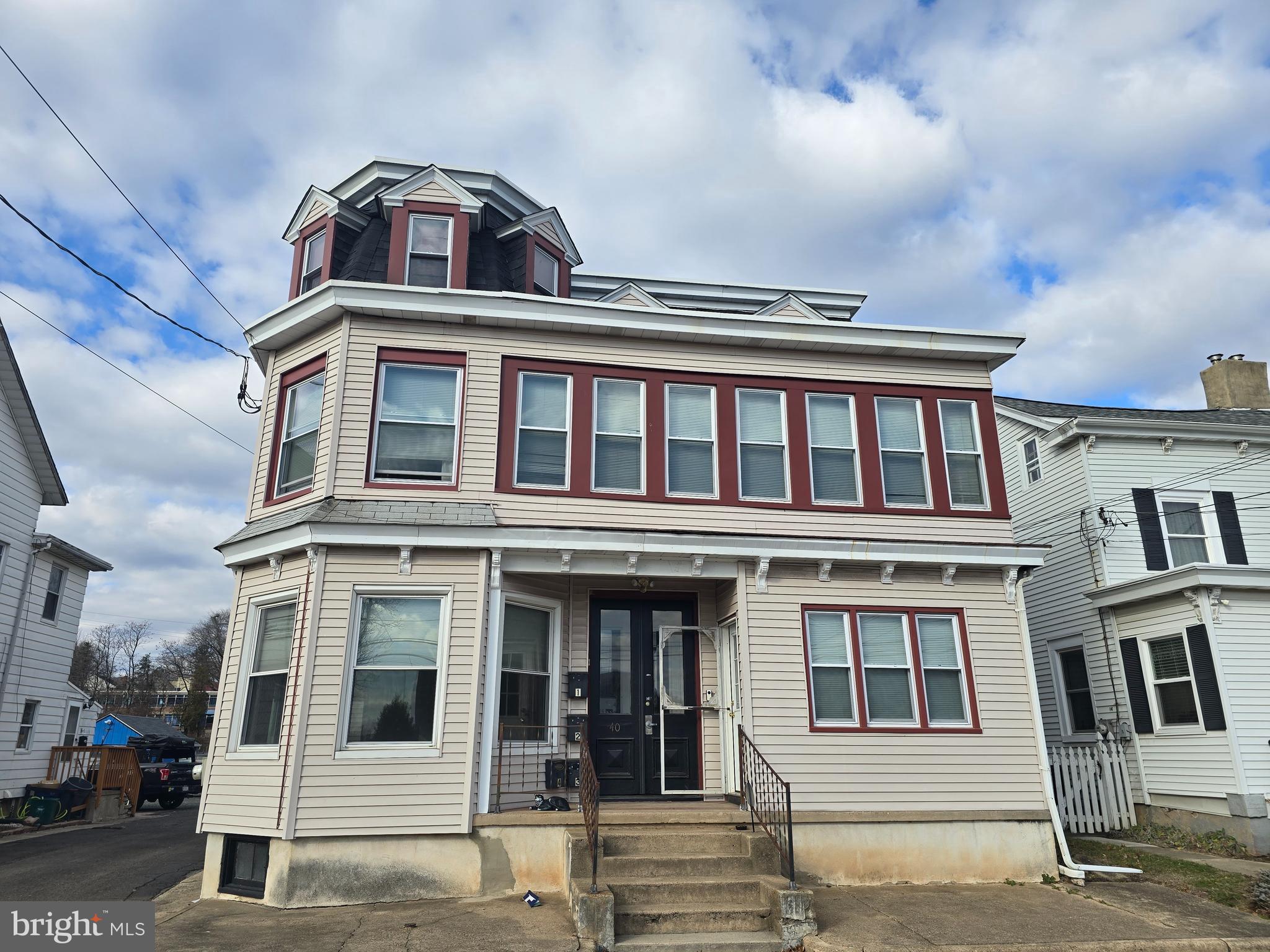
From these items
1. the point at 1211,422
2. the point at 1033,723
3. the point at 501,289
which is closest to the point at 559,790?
the point at 1033,723

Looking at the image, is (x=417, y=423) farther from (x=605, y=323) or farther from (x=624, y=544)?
(x=624, y=544)

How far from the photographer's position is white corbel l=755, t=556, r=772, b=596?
10.3 m

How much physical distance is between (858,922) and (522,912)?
126 inches

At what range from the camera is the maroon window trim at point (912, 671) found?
33.2 ft

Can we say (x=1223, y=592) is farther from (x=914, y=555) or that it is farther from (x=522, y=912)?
(x=522, y=912)

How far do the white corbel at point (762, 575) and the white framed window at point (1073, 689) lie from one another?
889 centimetres

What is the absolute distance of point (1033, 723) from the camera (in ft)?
34.4

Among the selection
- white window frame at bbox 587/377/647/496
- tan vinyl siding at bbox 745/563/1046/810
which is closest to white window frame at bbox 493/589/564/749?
white window frame at bbox 587/377/647/496

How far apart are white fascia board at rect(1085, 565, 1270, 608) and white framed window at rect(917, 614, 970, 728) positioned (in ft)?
16.5

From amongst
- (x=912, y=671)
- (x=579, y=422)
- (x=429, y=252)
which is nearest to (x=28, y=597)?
(x=429, y=252)

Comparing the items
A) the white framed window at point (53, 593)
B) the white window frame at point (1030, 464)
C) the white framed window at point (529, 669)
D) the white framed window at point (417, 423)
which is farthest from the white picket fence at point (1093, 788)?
the white framed window at point (53, 593)

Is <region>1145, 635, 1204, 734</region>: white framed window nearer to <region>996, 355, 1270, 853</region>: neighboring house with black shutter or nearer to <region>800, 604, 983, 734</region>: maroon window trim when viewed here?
<region>996, 355, 1270, 853</region>: neighboring house with black shutter

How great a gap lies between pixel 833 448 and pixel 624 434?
291 centimetres

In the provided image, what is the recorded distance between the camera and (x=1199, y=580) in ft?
42.7
